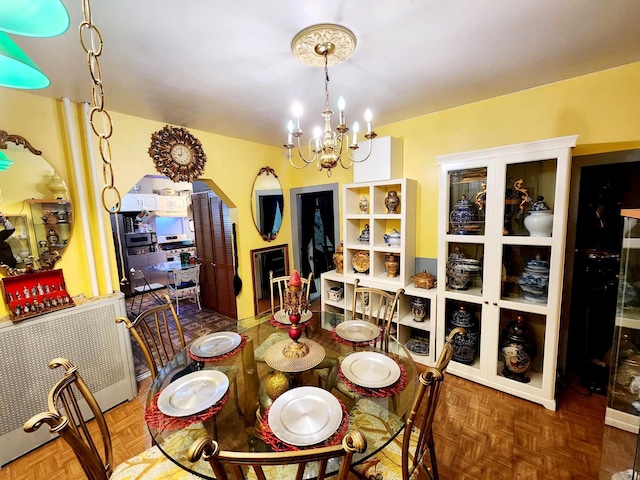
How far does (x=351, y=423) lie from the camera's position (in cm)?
123

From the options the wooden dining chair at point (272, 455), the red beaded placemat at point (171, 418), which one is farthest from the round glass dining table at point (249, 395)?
the wooden dining chair at point (272, 455)

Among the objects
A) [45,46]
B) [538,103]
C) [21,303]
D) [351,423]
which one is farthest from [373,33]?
[21,303]

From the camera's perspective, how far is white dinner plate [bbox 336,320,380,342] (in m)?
1.78

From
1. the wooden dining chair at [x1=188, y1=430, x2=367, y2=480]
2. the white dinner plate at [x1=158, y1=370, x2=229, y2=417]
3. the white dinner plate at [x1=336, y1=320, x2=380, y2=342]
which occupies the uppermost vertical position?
the wooden dining chair at [x1=188, y1=430, x2=367, y2=480]

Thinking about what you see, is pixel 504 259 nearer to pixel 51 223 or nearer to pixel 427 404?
pixel 427 404

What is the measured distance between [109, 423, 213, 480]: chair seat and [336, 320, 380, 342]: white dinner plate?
3.16 feet

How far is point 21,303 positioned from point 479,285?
3.43 m

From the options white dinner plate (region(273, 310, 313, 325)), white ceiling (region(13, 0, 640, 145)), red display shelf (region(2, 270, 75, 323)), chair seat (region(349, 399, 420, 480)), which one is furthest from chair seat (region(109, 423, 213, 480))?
white ceiling (region(13, 0, 640, 145))

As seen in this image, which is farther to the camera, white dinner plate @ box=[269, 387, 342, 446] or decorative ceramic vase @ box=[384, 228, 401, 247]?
decorative ceramic vase @ box=[384, 228, 401, 247]

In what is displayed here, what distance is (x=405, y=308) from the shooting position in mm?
2783

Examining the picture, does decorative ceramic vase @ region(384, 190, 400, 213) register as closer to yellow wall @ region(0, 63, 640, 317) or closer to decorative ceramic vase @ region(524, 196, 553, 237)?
yellow wall @ region(0, 63, 640, 317)

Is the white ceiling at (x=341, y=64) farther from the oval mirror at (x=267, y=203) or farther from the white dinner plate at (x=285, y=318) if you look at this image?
the white dinner plate at (x=285, y=318)

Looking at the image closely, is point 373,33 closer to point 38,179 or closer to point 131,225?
point 38,179

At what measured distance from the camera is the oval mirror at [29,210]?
5.93 feet
